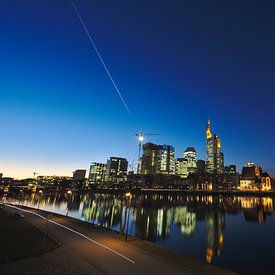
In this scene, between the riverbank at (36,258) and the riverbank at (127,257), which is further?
the riverbank at (127,257)

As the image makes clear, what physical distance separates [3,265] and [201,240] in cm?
3468

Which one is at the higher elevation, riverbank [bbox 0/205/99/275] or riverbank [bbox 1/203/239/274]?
riverbank [bbox 1/203/239/274]

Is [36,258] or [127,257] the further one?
[127,257]

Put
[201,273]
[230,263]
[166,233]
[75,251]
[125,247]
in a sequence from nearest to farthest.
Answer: [201,273]
[75,251]
[125,247]
[230,263]
[166,233]

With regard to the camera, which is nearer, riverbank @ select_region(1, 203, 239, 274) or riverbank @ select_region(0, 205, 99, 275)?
riverbank @ select_region(0, 205, 99, 275)

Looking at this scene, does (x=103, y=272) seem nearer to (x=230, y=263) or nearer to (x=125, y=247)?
(x=125, y=247)

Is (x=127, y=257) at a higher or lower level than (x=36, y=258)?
higher

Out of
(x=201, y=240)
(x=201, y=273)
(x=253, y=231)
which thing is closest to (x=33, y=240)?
(x=201, y=273)

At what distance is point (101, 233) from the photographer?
2664cm

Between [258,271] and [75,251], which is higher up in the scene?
[75,251]

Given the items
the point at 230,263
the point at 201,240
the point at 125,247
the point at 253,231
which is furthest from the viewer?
→ the point at 253,231

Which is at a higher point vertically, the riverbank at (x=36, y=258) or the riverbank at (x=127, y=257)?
the riverbank at (x=127, y=257)

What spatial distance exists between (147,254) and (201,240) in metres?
26.0

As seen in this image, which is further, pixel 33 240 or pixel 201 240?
pixel 201 240
